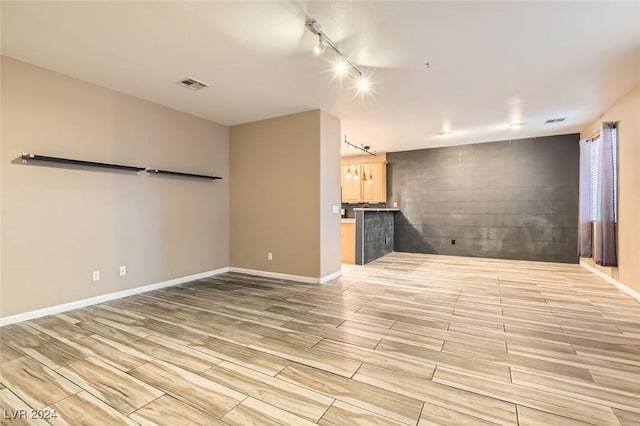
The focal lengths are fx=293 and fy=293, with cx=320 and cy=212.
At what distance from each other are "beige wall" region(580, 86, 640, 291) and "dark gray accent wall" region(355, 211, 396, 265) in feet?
12.8

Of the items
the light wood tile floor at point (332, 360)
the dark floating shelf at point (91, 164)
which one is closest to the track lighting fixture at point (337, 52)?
the light wood tile floor at point (332, 360)

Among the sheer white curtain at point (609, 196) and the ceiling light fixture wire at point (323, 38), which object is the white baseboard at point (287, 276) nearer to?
the ceiling light fixture wire at point (323, 38)

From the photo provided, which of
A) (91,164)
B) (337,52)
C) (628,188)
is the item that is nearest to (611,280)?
(628,188)

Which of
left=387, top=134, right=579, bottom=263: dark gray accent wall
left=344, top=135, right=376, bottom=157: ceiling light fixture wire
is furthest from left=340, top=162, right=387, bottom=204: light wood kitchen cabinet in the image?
left=344, top=135, right=376, bottom=157: ceiling light fixture wire

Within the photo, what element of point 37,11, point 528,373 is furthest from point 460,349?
point 37,11

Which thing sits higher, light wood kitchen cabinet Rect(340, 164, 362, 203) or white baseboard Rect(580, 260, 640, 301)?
light wood kitchen cabinet Rect(340, 164, 362, 203)

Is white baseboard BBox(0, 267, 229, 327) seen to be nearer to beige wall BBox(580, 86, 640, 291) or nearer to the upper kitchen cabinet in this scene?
the upper kitchen cabinet

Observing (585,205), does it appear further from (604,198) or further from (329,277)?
(329,277)

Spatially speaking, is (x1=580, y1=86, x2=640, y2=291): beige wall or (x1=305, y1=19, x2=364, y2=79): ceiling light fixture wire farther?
(x1=580, y1=86, x2=640, y2=291): beige wall

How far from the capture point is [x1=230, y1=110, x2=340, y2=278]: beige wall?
15.1 feet

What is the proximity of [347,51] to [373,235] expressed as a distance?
14.3 ft

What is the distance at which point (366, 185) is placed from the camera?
8.15 m

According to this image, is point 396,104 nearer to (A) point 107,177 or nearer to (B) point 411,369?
(B) point 411,369

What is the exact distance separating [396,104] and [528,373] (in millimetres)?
3567
